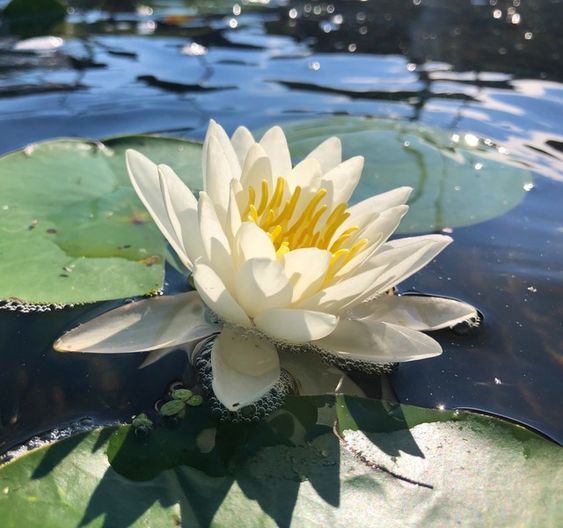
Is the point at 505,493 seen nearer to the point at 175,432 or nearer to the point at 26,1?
the point at 175,432

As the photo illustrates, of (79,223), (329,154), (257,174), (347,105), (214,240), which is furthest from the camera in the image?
(347,105)

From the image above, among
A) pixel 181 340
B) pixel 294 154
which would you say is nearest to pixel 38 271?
pixel 181 340

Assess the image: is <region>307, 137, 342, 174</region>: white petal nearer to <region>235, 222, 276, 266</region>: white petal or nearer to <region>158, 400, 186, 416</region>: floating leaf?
<region>235, 222, 276, 266</region>: white petal

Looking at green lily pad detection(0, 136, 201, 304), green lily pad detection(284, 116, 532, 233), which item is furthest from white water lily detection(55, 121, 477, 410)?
green lily pad detection(284, 116, 532, 233)

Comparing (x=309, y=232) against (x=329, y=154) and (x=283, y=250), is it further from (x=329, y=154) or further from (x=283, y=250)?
(x=329, y=154)

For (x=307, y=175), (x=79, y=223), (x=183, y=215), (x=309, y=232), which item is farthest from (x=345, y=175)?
(x=79, y=223)
